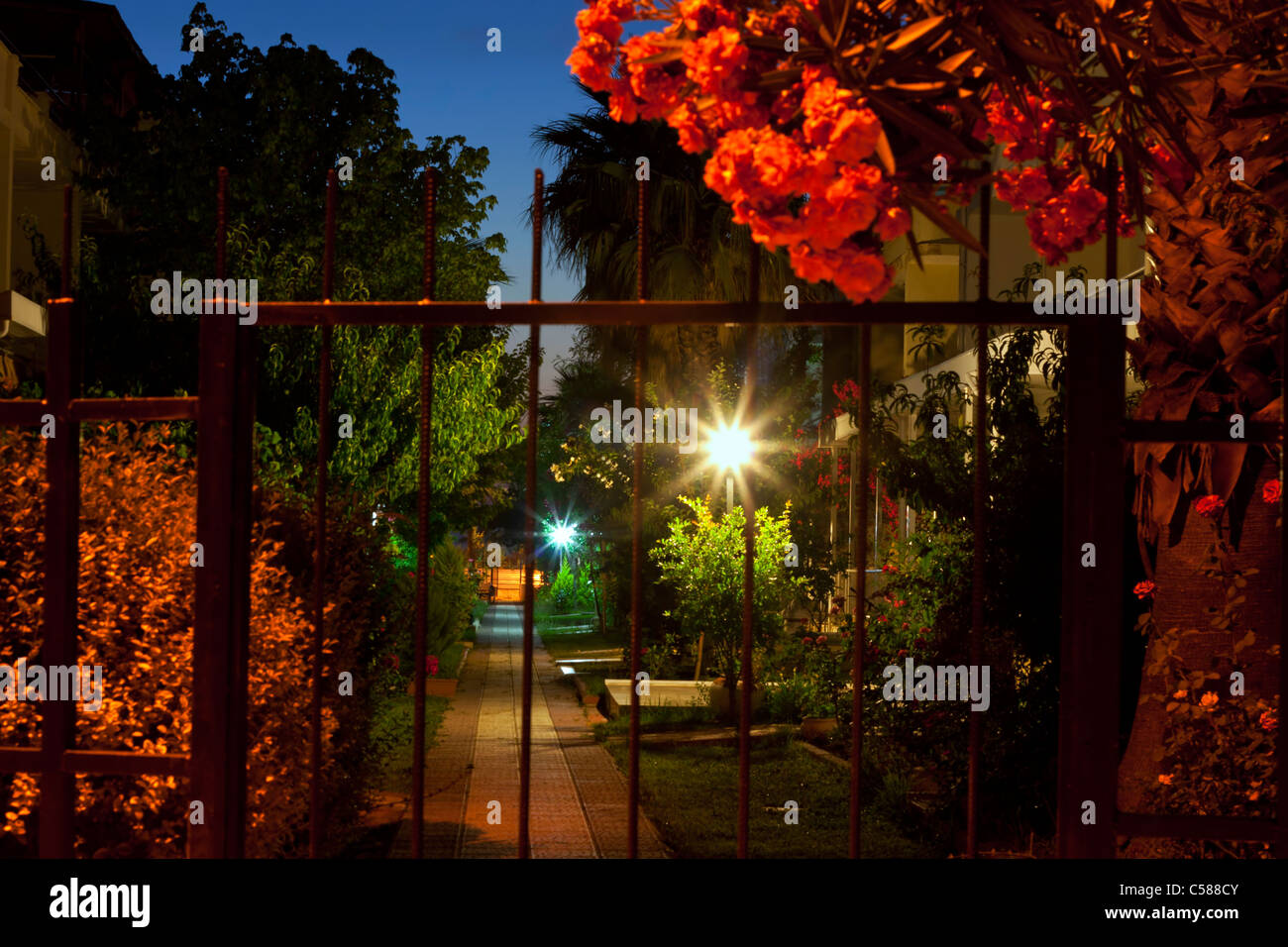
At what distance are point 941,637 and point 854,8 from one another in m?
5.77

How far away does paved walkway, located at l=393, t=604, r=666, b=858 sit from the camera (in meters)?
8.13

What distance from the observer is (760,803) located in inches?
353

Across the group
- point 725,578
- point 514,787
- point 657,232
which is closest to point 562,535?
point 657,232

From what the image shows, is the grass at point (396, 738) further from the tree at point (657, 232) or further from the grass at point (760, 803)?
the tree at point (657, 232)

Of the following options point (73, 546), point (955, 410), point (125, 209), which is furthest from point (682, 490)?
point (73, 546)

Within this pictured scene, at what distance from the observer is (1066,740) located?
2609 mm

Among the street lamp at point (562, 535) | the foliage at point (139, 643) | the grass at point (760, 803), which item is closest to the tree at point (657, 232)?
the grass at point (760, 803)

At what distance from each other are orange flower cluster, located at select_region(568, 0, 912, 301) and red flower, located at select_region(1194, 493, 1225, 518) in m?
2.85

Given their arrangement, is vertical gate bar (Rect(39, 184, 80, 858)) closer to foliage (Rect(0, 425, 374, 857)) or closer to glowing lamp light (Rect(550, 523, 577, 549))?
foliage (Rect(0, 425, 374, 857))

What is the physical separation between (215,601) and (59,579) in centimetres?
39

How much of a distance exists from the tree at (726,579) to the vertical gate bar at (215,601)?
10.5 metres

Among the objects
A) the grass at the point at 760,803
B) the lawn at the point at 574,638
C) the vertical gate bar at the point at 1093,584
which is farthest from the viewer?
the lawn at the point at 574,638

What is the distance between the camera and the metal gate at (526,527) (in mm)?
2576

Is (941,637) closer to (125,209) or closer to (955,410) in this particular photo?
(955,410)
